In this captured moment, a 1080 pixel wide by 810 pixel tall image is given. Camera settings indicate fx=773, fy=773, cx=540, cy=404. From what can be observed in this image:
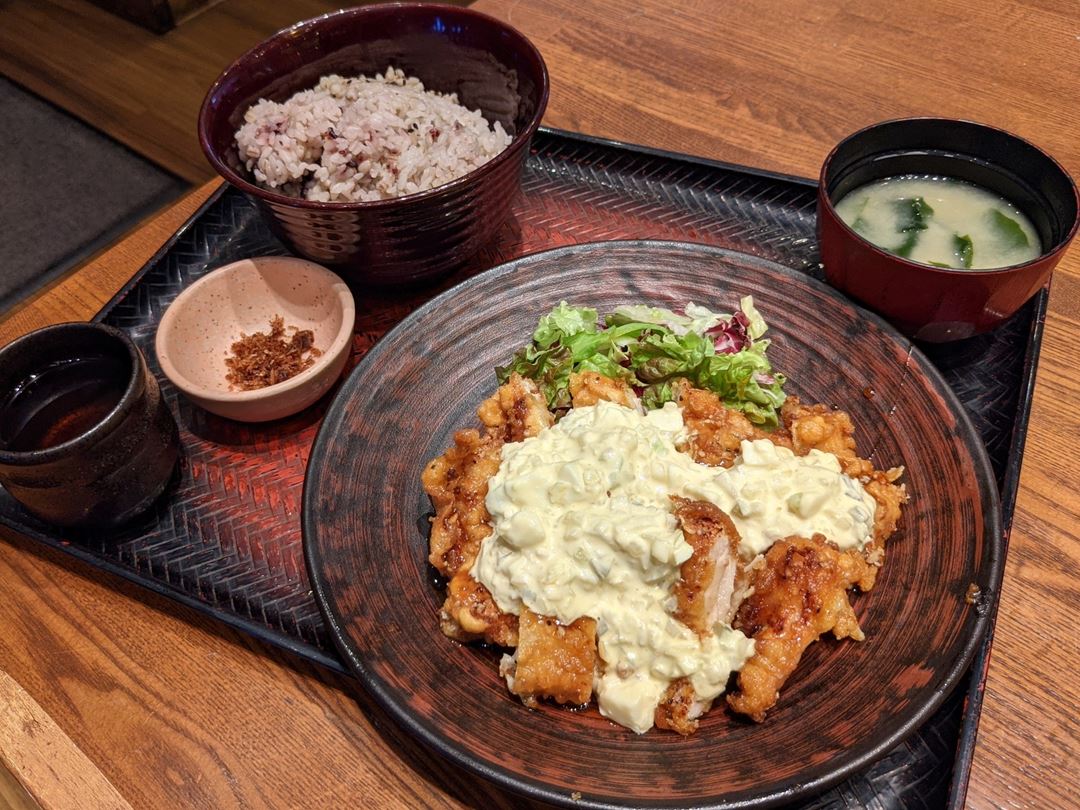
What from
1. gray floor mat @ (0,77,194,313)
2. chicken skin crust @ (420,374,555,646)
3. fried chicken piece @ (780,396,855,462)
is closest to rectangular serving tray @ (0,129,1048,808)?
chicken skin crust @ (420,374,555,646)

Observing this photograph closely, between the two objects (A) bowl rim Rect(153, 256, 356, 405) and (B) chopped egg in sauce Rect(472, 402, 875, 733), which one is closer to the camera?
(B) chopped egg in sauce Rect(472, 402, 875, 733)

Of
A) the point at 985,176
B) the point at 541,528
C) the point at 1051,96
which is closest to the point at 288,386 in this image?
the point at 541,528

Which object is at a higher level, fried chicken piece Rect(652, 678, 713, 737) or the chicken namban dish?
the chicken namban dish

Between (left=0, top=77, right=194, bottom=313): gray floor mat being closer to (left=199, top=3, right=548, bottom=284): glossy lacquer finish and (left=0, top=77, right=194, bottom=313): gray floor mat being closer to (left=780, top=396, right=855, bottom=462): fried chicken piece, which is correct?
(left=199, top=3, right=548, bottom=284): glossy lacquer finish

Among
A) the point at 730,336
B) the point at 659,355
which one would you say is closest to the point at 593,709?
the point at 659,355

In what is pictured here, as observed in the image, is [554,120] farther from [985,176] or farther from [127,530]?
[127,530]

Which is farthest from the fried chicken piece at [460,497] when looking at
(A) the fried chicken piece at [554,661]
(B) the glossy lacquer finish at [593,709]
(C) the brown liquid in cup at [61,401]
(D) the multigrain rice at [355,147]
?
(D) the multigrain rice at [355,147]
